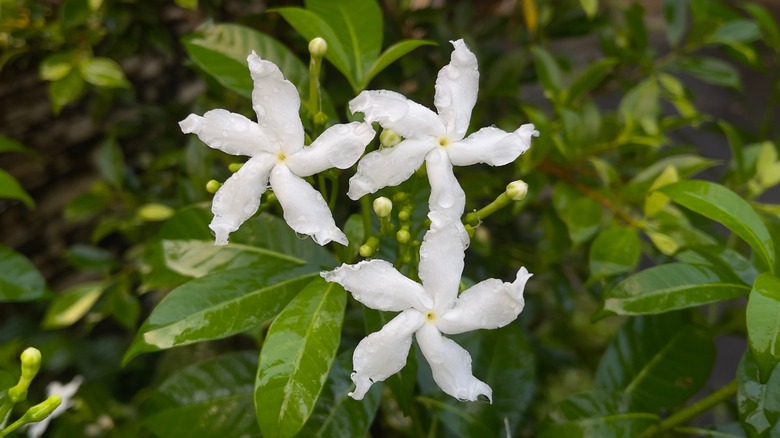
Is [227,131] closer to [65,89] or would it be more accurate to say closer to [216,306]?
[216,306]

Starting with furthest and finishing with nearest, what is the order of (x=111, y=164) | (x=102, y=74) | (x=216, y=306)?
(x=111, y=164)
(x=102, y=74)
(x=216, y=306)

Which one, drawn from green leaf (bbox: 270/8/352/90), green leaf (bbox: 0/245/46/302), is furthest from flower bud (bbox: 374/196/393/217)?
green leaf (bbox: 0/245/46/302)

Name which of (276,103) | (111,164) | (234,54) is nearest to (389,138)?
(276,103)

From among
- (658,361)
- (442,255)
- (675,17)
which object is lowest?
(658,361)

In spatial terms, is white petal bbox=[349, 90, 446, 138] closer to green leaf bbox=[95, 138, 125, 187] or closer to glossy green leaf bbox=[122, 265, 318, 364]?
glossy green leaf bbox=[122, 265, 318, 364]

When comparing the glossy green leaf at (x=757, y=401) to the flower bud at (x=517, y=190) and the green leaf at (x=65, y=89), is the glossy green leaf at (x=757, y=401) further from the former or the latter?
the green leaf at (x=65, y=89)
